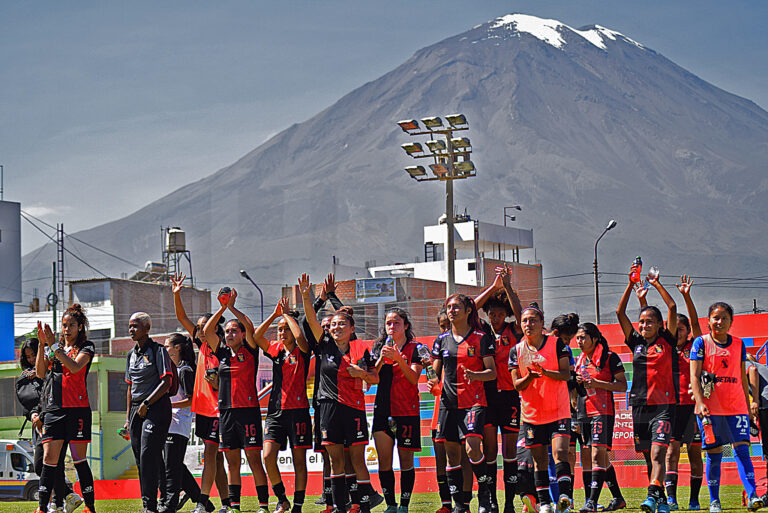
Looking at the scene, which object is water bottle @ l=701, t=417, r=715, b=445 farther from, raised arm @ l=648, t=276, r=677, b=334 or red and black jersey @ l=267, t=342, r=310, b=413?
red and black jersey @ l=267, t=342, r=310, b=413

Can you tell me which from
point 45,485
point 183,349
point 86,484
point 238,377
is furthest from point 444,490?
point 45,485

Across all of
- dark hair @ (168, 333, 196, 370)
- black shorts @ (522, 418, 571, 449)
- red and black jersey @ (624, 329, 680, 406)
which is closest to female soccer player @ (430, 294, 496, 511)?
black shorts @ (522, 418, 571, 449)

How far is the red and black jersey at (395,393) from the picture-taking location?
1021cm

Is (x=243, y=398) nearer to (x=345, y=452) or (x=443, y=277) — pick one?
(x=345, y=452)

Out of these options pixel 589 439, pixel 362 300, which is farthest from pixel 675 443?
pixel 362 300

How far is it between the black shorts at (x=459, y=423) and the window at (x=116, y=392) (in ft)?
46.8

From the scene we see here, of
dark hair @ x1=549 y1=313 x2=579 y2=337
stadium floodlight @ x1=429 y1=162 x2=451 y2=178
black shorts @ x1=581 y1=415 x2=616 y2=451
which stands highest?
stadium floodlight @ x1=429 y1=162 x2=451 y2=178

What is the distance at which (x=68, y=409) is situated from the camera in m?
10.8

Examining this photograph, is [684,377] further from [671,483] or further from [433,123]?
[433,123]

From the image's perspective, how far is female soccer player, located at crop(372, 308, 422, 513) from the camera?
10.0 metres

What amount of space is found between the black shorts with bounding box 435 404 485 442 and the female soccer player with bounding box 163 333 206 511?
2.90 m

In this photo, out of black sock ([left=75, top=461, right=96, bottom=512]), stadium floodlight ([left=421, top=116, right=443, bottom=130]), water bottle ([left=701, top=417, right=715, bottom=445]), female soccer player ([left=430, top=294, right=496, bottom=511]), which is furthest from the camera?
stadium floodlight ([left=421, top=116, right=443, bottom=130])

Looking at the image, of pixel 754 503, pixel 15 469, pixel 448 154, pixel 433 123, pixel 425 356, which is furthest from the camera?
pixel 433 123

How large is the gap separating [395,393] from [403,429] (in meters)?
0.37
